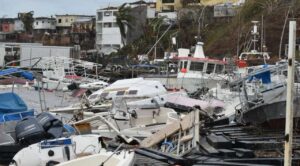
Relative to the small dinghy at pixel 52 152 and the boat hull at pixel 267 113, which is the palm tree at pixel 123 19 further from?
the small dinghy at pixel 52 152

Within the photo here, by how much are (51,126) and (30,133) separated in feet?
1.89

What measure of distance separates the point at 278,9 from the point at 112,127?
183 ft

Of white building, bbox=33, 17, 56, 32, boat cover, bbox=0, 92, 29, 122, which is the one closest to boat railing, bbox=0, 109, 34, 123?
boat cover, bbox=0, 92, 29, 122

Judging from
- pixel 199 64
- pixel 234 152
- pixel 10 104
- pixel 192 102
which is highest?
pixel 199 64

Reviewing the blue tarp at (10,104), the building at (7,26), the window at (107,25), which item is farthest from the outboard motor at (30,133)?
the building at (7,26)

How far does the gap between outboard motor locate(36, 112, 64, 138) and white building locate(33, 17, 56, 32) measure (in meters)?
89.2

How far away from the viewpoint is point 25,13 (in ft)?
322

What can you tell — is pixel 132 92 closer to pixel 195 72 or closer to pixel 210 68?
pixel 195 72

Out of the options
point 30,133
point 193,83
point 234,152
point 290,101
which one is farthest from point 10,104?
point 193,83

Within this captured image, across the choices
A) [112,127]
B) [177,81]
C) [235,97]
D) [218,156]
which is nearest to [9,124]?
[112,127]

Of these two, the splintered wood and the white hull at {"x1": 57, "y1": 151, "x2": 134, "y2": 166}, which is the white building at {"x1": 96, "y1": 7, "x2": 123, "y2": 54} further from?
the white hull at {"x1": 57, "y1": 151, "x2": 134, "y2": 166}

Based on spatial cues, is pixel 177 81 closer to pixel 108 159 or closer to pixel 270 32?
pixel 108 159

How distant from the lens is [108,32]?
83.9 meters

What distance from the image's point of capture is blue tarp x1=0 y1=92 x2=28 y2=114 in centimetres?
1525
